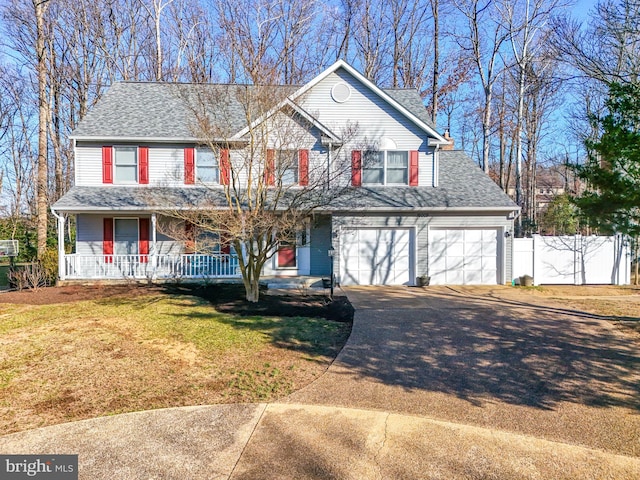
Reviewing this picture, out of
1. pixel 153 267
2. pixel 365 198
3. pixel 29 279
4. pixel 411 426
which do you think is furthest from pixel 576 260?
pixel 29 279

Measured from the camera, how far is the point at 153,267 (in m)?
13.4

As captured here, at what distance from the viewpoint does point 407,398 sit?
4.88m

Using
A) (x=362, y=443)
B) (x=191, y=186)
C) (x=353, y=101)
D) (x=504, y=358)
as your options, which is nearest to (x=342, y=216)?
(x=353, y=101)

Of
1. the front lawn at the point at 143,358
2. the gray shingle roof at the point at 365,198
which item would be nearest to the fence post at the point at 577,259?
the gray shingle roof at the point at 365,198

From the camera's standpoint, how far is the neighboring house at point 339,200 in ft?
44.3

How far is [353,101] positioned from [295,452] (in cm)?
1303

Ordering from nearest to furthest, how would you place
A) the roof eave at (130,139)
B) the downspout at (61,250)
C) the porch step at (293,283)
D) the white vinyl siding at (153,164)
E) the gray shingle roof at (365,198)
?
the porch step at (293,283), the downspout at (61,250), the gray shingle roof at (365,198), the roof eave at (130,139), the white vinyl siding at (153,164)

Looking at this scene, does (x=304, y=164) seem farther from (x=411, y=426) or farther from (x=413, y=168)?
(x=411, y=426)

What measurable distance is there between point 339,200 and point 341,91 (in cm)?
434

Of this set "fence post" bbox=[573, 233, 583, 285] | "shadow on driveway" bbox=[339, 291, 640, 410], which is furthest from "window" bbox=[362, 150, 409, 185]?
"fence post" bbox=[573, 233, 583, 285]

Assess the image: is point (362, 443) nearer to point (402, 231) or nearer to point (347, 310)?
point (347, 310)

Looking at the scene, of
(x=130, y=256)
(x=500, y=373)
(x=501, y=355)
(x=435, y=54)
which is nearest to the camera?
(x=500, y=373)

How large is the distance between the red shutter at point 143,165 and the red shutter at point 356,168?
7532 mm

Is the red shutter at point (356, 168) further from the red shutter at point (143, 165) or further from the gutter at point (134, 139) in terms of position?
the red shutter at point (143, 165)
